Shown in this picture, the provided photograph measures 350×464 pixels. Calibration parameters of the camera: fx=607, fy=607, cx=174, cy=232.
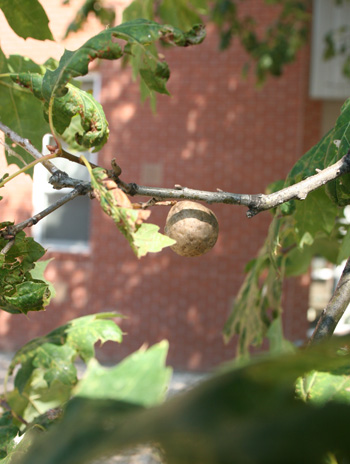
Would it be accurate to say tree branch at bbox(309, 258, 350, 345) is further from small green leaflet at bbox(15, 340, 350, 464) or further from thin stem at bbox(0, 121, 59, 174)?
small green leaflet at bbox(15, 340, 350, 464)

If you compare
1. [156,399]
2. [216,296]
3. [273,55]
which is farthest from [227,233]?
[156,399]

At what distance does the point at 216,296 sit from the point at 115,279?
3.69ft

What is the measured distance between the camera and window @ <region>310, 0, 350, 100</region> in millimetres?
5984

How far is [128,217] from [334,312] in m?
0.51

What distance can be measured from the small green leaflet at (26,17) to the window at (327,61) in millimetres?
4718

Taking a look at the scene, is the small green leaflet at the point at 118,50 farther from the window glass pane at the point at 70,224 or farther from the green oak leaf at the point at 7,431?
the window glass pane at the point at 70,224

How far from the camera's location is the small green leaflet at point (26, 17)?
68.1 inches

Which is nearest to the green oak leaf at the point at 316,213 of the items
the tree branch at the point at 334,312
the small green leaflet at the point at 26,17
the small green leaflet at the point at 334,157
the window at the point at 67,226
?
the small green leaflet at the point at 334,157

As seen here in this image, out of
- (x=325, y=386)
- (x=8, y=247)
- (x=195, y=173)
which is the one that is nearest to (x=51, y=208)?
(x=8, y=247)

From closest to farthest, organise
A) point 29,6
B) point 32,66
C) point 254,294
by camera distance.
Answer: point 29,6 → point 32,66 → point 254,294

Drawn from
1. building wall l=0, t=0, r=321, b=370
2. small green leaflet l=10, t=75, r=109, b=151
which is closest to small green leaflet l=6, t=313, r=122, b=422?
small green leaflet l=10, t=75, r=109, b=151

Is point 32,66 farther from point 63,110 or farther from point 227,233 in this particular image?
point 227,233

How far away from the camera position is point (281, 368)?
471 mm

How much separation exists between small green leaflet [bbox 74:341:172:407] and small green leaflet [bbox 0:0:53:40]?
1420 millimetres
